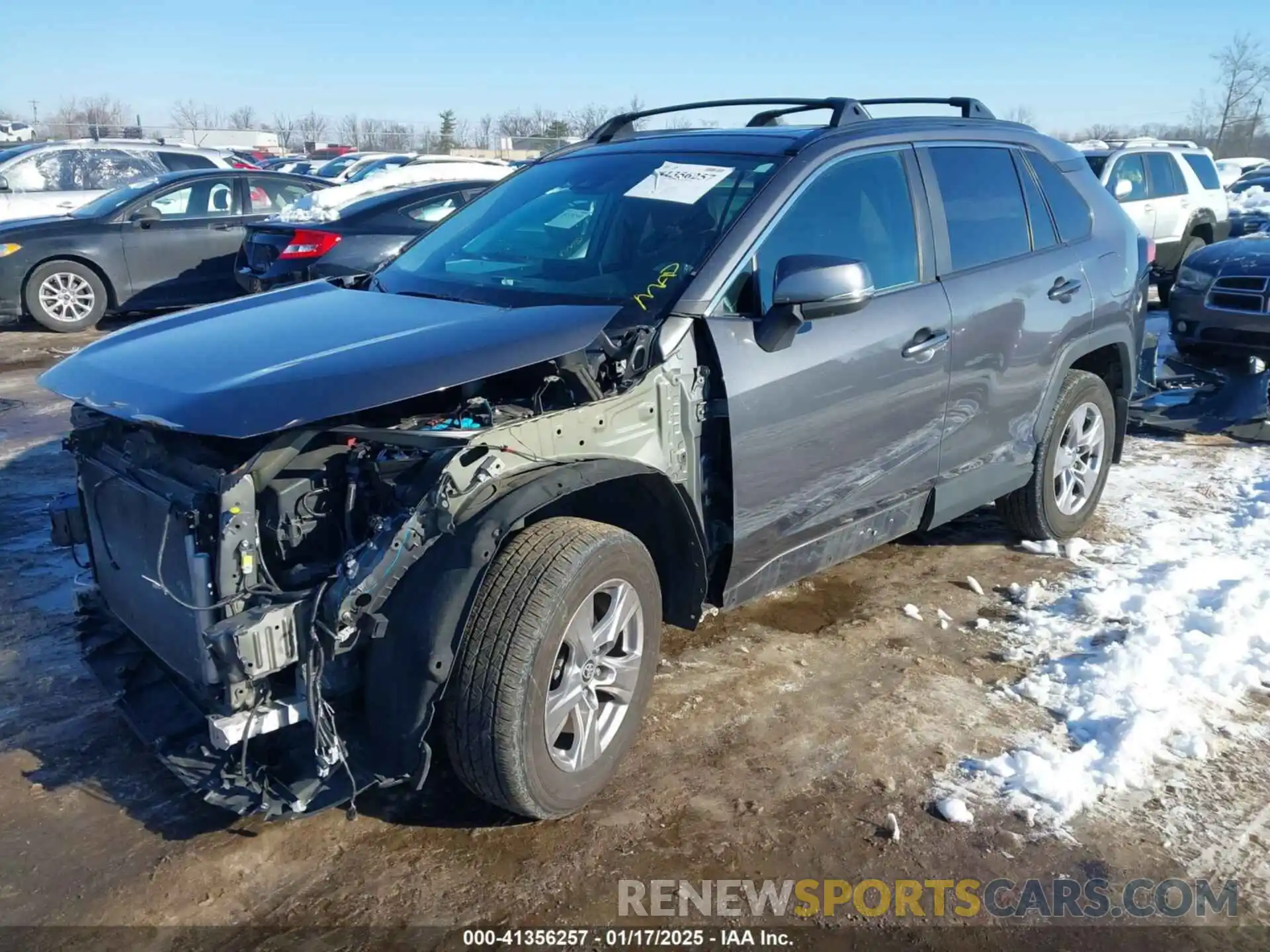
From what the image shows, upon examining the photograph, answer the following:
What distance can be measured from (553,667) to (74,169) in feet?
47.2

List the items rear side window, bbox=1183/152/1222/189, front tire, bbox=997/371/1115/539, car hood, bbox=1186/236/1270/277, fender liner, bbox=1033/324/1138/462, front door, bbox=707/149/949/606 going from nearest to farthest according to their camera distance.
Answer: front door, bbox=707/149/949/606 < fender liner, bbox=1033/324/1138/462 < front tire, bbox=997/371/1115/539 < car hood, bbox=1186/236/1270/277 < rear side window, bbox=1183/152/1222/189

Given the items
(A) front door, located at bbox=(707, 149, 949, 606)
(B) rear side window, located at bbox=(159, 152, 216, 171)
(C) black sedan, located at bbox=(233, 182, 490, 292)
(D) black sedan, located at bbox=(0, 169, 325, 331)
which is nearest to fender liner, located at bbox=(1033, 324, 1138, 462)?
(A) front door, located at bbox=(707, 149, 949, 606)

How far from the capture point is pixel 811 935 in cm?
265

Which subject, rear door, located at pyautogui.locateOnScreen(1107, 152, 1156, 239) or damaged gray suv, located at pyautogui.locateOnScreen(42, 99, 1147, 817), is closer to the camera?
damaged gray suv, located at pyautogui.locateOnScreen(42, 99, 1147, 817)

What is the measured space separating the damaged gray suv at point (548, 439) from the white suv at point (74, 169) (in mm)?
11982

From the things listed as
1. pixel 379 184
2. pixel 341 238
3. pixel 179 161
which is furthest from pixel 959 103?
pixel 179 161

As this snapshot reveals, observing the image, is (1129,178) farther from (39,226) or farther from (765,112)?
(39,226)

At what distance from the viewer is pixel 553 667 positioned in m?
2.88

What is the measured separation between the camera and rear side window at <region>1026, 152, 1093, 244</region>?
488cm

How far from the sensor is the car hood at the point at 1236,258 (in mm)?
7547

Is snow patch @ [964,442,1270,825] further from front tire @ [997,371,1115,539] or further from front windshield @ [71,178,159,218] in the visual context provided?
front windshield @ [71,178,159,218]

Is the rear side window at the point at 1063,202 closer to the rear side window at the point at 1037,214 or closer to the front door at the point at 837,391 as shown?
the rear side window at the point at 1037,214

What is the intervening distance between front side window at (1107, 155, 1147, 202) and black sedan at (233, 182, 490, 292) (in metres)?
7.64

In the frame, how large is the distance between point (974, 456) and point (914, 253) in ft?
3.20
